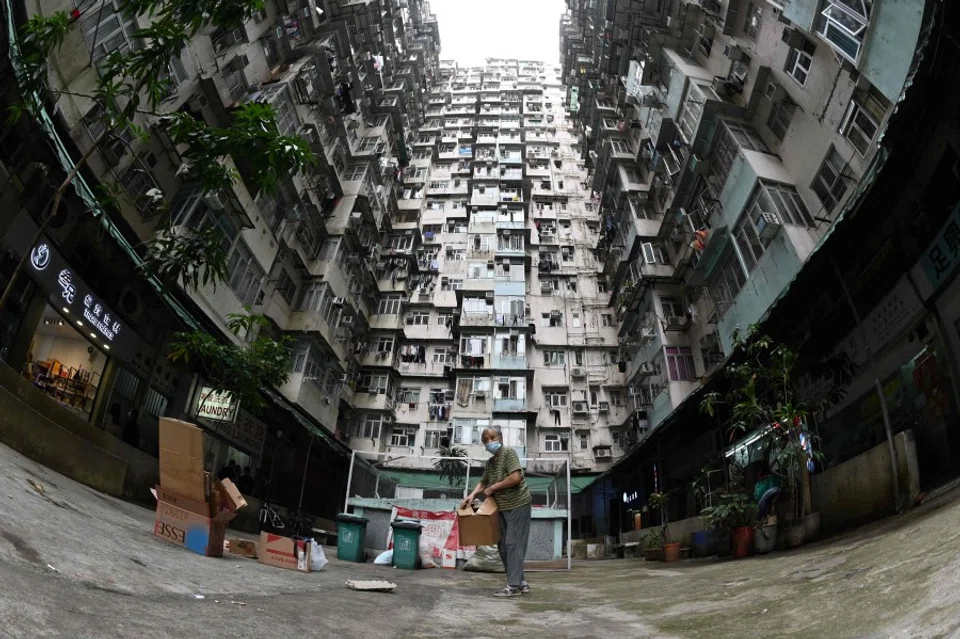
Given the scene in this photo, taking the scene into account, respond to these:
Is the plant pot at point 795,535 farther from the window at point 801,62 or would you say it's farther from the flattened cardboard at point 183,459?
the window at point 801,62

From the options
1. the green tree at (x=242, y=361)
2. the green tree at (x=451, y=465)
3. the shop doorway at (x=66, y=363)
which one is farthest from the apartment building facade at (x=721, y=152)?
the shop doorway at (x=66, y=363)

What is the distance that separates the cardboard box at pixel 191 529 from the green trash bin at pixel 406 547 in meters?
3.79

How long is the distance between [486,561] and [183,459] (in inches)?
226

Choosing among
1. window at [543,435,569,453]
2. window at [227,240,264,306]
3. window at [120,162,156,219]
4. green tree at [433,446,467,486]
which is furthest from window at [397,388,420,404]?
window at [120,162,156,219]

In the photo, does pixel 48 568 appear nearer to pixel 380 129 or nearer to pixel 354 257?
pixel 354 257

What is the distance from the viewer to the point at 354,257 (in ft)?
83.4

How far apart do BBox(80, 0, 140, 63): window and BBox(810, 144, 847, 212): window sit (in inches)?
730

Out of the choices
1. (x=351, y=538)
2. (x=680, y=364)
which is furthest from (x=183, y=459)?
(x=680, y=364)

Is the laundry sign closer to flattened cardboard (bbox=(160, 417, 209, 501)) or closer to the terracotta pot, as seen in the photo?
flattened cardboard (bbox=(160, 417, 209, 501))

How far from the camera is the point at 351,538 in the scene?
27.7ft

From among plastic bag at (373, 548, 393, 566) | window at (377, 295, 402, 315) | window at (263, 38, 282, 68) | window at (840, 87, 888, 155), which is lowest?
plastic bag at (373, 548, 393, 566)

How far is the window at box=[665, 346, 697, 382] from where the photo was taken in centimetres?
1973

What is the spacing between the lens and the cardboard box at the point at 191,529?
4453mm

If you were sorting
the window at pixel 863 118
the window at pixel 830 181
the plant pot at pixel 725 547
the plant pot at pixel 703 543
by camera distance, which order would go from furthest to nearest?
the window at pixel 830 181 < the window at pixel 863 118 < the plant pot at pixel 703 543 < the plant pot at pixel 725 547
